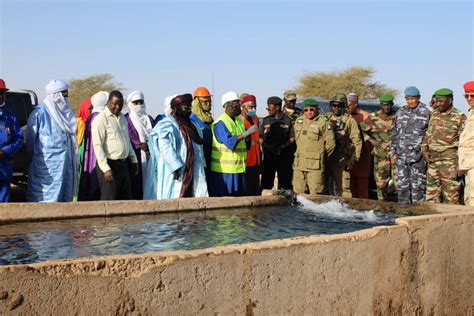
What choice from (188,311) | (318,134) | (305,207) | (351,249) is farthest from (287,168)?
(188,311)

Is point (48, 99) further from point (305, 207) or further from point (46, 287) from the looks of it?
point (46, 287)

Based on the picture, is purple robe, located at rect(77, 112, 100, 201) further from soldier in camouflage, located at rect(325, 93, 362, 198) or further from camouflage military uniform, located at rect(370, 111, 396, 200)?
camouflage military uniform, located at rect(370, 111, 396, 200)

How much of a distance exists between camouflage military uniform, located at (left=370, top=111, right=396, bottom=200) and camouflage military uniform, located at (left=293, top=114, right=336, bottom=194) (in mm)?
1035

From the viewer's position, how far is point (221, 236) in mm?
4855

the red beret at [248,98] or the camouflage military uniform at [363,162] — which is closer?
the red beret at [248,98]

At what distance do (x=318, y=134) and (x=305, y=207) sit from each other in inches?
74.6

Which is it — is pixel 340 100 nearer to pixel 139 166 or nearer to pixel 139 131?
pixel 139 131

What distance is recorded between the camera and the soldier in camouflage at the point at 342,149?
8.77m

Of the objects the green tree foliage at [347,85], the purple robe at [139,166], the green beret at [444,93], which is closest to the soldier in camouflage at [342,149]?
the green beret at [444,93]

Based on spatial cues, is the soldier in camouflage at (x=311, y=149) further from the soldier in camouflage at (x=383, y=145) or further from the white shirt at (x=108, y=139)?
the white shirt at (x=108, y=139)

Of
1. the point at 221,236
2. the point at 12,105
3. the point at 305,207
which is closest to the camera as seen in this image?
the point at 221,236

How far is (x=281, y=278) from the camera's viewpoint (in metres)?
3.64

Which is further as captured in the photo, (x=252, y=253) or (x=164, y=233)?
(x=164, y=233)

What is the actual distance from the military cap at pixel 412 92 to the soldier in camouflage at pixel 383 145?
78 centimetres
